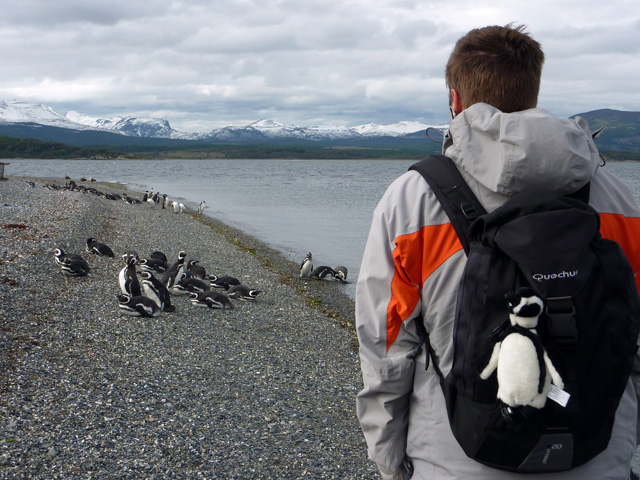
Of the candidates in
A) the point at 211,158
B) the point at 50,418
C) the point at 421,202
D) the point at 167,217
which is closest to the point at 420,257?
the point at 421,202

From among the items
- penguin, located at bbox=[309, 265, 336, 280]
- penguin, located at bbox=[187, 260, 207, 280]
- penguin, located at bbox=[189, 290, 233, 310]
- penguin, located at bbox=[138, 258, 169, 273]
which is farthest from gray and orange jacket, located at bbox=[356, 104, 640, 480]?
penguin, located at bbox=[309, 265, 336, 280]

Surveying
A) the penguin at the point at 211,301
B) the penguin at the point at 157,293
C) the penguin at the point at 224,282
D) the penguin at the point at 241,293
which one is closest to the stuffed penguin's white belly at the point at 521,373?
the penguin at the point at 157,293

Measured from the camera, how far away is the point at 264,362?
Answer: 8492 mm

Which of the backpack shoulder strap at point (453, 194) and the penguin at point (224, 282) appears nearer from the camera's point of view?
the backpack shoulder strap at point (453, 194)

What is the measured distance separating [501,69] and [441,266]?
818 millimetres

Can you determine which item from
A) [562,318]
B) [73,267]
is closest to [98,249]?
[73,267]

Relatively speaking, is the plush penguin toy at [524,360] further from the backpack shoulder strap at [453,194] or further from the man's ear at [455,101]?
the man's ear at [455,101]

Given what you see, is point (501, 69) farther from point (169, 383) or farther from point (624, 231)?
point (169, 383)

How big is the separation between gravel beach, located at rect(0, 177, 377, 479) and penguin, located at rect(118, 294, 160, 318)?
9.1 inches

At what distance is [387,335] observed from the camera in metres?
2.26

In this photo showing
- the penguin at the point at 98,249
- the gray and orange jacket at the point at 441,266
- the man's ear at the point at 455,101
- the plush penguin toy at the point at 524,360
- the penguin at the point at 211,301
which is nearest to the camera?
the plush penguin toy at the point at 524,360

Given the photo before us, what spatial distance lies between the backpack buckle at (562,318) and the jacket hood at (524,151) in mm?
415

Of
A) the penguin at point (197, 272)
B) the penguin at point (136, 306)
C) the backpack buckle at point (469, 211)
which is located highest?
the backpack buckle at point (469, 211)

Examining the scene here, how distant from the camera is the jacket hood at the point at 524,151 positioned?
197 centimetres
